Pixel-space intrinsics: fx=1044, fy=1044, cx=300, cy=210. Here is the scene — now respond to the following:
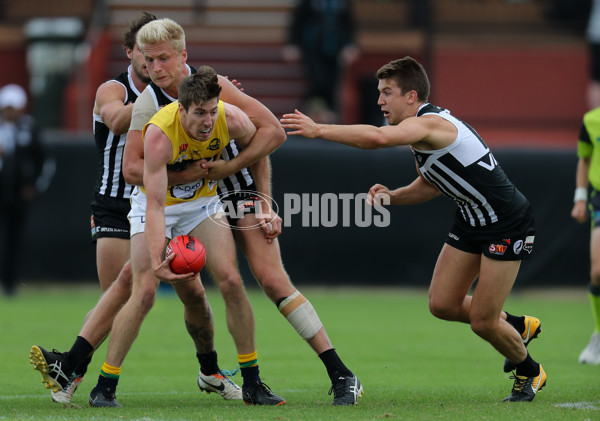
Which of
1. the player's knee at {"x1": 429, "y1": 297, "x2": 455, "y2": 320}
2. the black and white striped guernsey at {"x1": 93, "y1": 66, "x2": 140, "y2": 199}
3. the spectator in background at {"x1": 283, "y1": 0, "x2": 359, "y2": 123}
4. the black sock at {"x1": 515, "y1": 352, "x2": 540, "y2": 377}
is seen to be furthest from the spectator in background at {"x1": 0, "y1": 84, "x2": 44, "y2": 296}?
the black sock at {"x1": 515, "y1": 352, "x2": 540, "y2": 377}

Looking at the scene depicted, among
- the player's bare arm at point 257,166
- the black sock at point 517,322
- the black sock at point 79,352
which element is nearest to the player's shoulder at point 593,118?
the black sock at point 517,322

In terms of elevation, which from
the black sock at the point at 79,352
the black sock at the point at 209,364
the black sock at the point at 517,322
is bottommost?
the black sock at the point at 209,364

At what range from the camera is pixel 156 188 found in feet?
20.0

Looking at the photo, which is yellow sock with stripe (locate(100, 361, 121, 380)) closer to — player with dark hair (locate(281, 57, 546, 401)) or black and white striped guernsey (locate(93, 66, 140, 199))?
black and white striped guernsey (locate(93, 66, 140, 199))

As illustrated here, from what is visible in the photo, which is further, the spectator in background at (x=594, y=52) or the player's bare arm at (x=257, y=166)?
the spectator in background at (x=594, y=52)

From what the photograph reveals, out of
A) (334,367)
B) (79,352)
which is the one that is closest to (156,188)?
(79,352)

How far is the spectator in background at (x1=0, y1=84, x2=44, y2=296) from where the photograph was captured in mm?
13578

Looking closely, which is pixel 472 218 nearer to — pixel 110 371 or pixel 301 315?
pixel 301 315

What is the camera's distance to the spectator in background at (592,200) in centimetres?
878

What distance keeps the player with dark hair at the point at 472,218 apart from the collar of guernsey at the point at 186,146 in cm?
108

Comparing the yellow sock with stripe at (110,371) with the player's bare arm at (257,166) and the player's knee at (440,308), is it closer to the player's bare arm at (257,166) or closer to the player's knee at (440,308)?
the player's bare arm at (257,166)

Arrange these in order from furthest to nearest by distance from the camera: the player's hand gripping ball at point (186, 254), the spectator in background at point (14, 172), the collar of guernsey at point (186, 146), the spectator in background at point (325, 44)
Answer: the spectator in background at point (325, 44), the spectator in background at point (14, 172), the collar of guernsey at point (186, 146), the player's hand gripping ball at point (186, 254)

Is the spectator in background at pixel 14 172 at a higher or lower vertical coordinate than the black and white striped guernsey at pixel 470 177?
lower

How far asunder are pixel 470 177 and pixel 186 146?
1791mm
